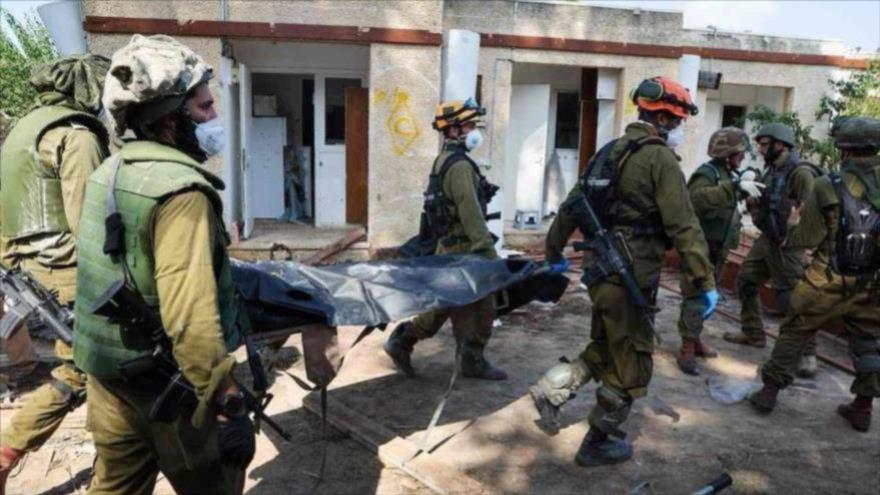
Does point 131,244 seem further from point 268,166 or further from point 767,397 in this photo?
point 268,166

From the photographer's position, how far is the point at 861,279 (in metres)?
4.13

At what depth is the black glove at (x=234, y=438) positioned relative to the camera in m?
1.96

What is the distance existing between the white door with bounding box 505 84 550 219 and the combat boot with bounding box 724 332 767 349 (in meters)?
5.59

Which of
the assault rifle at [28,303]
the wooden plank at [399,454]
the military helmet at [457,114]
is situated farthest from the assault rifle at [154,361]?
the military helmet at [457,114]

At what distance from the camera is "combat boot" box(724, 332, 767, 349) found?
19.3 ft

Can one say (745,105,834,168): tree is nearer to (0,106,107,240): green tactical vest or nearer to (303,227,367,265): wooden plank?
(303,227,367,265): wooden plank

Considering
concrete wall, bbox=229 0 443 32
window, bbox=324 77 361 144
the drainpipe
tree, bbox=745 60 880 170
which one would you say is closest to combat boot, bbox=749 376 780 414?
concrete wall, bbox=229 0 443 32

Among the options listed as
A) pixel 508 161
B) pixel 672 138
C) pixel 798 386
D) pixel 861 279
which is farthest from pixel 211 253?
pixel 508 161

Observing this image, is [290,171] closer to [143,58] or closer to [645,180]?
[645,180]

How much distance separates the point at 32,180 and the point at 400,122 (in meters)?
5.59

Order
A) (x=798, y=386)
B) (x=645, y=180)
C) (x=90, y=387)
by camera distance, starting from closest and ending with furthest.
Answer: (x=90, y=387) < (x=645, y=180) < (x=798, y=386)

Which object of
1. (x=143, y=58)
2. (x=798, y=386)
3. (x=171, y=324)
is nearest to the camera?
(x=171, y=324)

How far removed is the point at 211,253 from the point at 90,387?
2.42 feet

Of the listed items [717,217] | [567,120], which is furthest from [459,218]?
[567,120]
